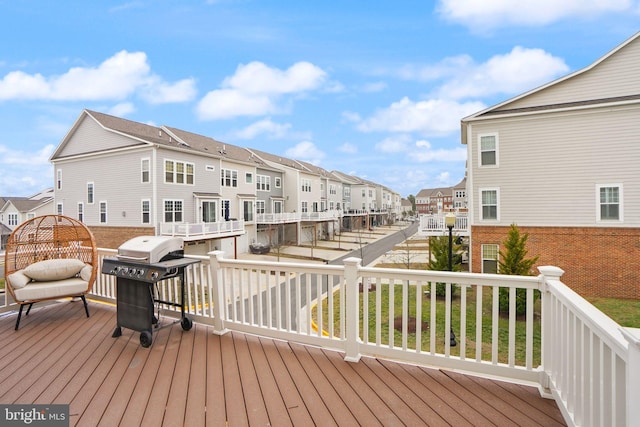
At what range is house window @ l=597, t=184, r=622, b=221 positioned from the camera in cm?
1048

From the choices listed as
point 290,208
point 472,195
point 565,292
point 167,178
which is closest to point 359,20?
point 472,195

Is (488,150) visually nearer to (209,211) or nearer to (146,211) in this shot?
(209,211)

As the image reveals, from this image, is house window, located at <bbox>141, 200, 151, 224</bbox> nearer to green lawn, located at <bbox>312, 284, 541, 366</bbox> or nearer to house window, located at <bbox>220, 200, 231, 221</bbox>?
house window, located at <bbox>220, 200, 231, 221</bbox>

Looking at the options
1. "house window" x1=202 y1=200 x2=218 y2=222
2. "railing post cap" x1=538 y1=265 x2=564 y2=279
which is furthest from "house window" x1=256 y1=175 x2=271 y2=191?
"railing post cap" x1=538 y1=265 x2=564 y2=279

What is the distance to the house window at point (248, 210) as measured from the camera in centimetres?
2266

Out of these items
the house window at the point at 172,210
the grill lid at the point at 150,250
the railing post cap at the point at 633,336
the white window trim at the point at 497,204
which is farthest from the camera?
the house window at the point at 172,210

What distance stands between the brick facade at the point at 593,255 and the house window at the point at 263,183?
17.9m

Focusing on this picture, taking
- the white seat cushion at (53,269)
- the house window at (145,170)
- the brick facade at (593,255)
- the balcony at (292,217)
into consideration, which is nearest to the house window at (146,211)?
the house window at (145,170)

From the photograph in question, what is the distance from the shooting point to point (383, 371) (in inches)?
116

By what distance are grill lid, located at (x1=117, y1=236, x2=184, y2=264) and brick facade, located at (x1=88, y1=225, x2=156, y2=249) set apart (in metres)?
13.8

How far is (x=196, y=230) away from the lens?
651 inches

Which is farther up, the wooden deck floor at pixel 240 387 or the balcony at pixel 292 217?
the balcony at pixel 292 217

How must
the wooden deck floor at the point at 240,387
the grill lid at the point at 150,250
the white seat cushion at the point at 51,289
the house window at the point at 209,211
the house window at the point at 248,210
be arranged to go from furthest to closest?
the house window at the point at 248,210 < the house window at the point at 209,211 < the white seat cushion at the point at 51,289 < the grill lid at the point at 150,250 < the wooden deck floor at the point at 240,387

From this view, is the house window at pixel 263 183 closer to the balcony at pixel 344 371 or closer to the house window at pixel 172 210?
the house window at pixel 172 210
